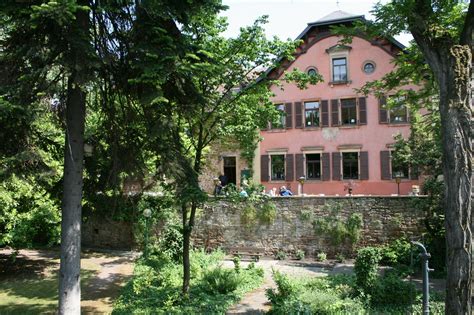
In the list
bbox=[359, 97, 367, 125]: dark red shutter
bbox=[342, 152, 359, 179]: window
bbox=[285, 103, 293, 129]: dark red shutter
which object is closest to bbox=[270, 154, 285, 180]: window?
bbox=[285, 103, 293, 129]: dark red shutter

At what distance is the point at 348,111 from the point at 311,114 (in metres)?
2.18

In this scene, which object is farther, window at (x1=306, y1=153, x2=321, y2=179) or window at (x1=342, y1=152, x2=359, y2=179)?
window at (x1=306, y1=153, x2=321, y2=179)

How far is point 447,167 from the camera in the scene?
20.4ft

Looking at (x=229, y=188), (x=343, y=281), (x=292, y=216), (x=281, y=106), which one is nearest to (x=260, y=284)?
(x=343, y=281)

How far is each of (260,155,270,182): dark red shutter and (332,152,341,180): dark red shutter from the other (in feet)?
13.0

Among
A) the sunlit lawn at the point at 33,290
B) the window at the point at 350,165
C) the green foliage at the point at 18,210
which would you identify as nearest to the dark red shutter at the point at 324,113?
the window at the point at 350,165

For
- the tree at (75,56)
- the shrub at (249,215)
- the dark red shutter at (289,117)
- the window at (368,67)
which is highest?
the window at (368,67)

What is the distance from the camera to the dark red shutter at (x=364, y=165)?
22781 millimetres

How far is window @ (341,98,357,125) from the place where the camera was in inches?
925

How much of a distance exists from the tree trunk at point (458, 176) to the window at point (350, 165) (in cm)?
1732

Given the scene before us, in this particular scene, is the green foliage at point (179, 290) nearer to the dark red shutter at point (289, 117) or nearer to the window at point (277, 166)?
the window at point (277, 166)

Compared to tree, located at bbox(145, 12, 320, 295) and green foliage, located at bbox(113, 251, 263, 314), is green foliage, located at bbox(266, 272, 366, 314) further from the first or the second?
tree, located at bbox(145, 12, 320, 295)

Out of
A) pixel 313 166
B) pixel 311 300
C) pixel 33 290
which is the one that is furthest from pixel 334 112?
pixel 33 290

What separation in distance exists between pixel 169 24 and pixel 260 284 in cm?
825
